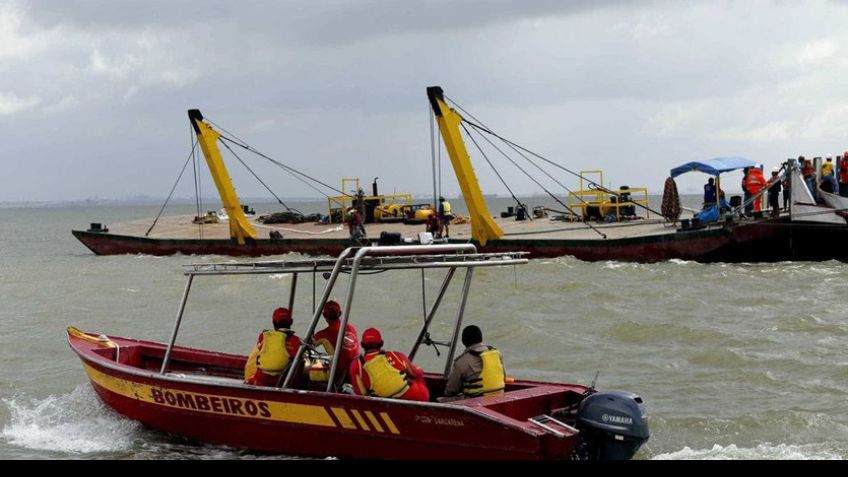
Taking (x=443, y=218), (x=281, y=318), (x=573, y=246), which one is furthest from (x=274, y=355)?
(x=443, y=218)

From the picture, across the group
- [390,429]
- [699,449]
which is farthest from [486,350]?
[699,449]

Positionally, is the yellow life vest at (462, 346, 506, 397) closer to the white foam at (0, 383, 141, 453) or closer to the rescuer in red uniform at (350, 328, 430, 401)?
the rescuer in red uniform at (350, 328, 430, 401)

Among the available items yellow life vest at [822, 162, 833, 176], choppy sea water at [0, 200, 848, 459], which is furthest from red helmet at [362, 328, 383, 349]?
yellow life vest at [822, 162, 833, 176]

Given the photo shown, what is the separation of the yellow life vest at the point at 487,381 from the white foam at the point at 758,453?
1.95 meters

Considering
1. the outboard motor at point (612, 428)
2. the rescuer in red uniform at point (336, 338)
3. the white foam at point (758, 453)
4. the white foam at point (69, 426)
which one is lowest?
the white foam at point (758, 453)

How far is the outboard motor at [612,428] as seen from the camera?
26.7 feet

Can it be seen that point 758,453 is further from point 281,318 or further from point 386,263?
point 281,318

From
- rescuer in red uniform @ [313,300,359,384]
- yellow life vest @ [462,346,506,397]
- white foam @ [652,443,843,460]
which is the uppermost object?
rescuer in red uniform @ [313,300,359,384]

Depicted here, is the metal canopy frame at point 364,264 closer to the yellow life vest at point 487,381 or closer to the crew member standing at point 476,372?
the crew member standing at point 476,372

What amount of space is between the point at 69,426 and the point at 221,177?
24884 mm

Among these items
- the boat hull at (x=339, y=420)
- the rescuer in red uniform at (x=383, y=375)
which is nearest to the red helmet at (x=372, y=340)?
the rescuer in red uniform at (x=383, y=375)

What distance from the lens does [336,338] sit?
9.78m

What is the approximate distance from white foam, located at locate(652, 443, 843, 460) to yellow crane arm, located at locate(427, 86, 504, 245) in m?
19.7

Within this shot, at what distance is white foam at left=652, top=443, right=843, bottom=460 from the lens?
9.43m
